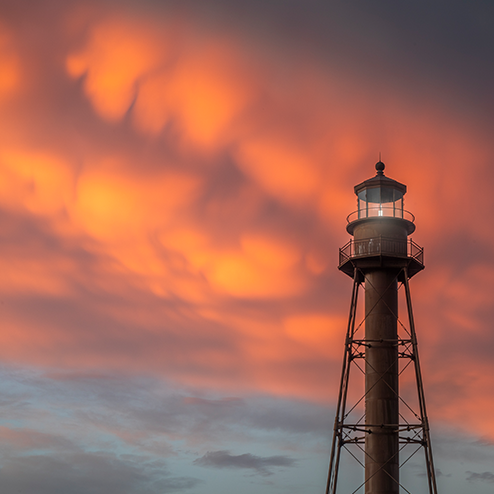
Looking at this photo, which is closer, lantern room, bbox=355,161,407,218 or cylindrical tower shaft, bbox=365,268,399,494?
cylindrical tower shaft, bbox=365,268,399,494

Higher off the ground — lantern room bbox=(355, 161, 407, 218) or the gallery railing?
lantern room bbox=(355, 161, 407, 218)

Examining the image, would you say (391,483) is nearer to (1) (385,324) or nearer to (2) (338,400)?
(2) (338,400)

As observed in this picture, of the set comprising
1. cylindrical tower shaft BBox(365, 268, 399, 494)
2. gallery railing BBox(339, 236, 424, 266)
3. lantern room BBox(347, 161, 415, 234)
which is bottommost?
cylindrical tower shaft BBox(365, 268, 399, 494)

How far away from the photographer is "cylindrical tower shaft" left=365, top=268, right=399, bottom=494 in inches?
1544

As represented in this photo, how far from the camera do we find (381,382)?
4078 centimetres

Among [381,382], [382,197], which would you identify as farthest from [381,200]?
[381,382]

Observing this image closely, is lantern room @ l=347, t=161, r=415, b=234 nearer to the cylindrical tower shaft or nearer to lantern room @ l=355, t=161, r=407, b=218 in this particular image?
lantern room @ l=355, t=161, r=407, b=218

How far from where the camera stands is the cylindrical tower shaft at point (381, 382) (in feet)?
129

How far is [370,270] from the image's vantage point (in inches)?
1694

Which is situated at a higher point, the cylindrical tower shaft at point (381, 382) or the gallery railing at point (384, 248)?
the gallery railing at point (384, 248)

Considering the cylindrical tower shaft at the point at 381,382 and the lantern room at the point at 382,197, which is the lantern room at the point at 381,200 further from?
the cylindrical tower shaft at the point at 381,382

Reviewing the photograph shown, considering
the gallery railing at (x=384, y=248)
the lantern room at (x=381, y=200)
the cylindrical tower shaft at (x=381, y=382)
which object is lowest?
the cylindrical tower shaft at (x=381, y=382)

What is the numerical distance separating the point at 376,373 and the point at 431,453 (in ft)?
19.0

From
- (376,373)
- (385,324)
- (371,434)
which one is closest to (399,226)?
(385,324)
